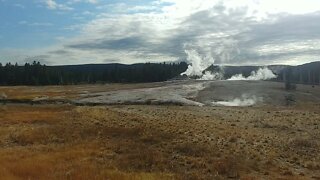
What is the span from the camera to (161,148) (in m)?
29.1

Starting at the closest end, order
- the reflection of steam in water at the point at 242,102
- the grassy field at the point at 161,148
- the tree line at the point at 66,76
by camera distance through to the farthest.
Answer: the grassy field at the point at 161,148
the reflection of steam in water at the point at 242,102
the tree line at the point at 66,76

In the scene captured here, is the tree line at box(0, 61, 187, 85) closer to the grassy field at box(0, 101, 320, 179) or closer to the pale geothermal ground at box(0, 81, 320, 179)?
the pale geothermal ground at box(0, 81, 320, 179)

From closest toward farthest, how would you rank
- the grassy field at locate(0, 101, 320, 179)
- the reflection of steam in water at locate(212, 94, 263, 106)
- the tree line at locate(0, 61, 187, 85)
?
the grassy field at locate(0, 101, 320, 179), the reflection of steam in water at locate(212, 94, 263, 106), the tree line at locate(0, 61, 187, 85)

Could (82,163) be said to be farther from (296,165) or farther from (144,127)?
(144,127)

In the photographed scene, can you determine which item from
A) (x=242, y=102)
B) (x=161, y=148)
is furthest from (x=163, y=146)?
(x=242, y=102)

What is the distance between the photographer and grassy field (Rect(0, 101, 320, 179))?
73.6 ft

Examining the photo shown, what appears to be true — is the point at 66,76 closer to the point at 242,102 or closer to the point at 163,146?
the point at 242,102

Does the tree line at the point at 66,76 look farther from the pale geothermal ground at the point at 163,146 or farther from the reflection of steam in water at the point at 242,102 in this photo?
the pale geothermal ground at the point at 163,146

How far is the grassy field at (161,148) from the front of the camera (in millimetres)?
22422

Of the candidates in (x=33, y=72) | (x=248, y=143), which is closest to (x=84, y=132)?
(x=248, y=143)

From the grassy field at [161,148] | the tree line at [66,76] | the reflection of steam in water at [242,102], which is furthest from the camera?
the tree line at [66,76]

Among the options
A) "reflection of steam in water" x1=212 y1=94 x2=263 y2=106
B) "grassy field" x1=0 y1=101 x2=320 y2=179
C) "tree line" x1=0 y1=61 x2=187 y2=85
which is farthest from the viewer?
"tree line" x1=0 y1=61 x2=187 y2=85

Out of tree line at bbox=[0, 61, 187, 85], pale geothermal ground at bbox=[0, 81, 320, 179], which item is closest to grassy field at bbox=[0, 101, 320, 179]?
pale geothermal ground at bbox=[0, 81, 320, 179]

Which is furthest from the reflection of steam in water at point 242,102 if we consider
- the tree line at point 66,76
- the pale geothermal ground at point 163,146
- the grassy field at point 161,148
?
the tree line at point 66,76
